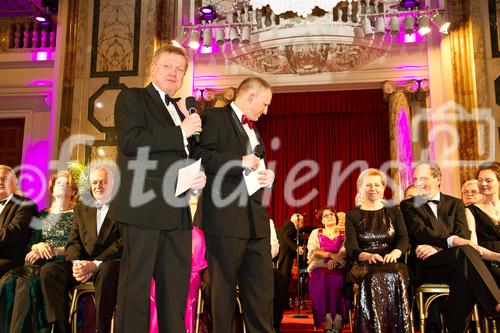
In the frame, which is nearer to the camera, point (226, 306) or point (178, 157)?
point (178, 157)

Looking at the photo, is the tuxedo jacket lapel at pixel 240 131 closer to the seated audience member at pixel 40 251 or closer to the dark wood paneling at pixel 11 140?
the seated audience member at pixel 40 251

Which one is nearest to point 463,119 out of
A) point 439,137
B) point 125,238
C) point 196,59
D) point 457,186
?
point 439,137

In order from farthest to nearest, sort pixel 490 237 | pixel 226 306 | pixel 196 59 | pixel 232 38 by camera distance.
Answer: pixel 196 59, pixel 232 38, pixel 490 237, pixel 226 306

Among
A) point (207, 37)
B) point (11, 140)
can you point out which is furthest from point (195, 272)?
point (11, 140)

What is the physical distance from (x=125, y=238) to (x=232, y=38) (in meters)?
5.91

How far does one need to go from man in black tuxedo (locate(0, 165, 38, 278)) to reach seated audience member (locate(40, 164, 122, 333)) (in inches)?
16.9

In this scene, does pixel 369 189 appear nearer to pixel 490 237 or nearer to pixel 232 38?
pixel 490 237

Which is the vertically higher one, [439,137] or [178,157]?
[439,137]

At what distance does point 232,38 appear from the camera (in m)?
7.57

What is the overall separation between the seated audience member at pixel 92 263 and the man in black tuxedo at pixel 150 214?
141cm

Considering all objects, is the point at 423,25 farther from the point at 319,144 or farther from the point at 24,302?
the point at 24,302

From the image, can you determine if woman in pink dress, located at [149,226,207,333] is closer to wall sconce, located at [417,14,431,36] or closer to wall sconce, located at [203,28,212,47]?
wall sconce, located at [203,28,212,47]

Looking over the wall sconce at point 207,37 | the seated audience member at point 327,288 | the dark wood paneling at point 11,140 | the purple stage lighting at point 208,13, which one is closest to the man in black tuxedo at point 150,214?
the seated audience member at point 327,288

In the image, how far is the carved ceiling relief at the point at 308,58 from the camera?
7418mm
